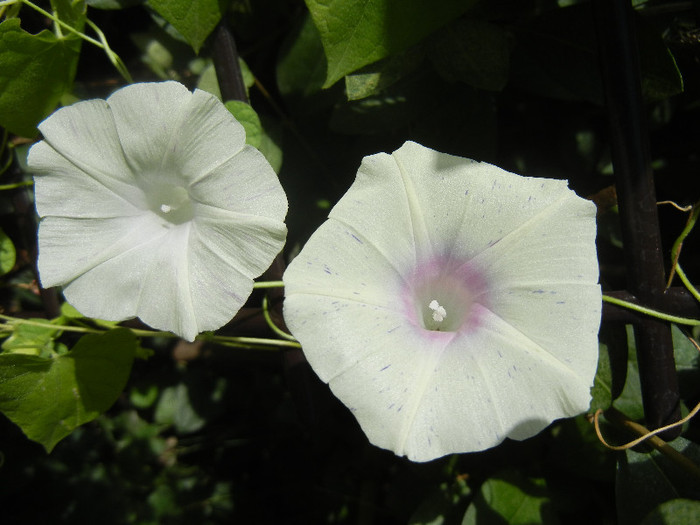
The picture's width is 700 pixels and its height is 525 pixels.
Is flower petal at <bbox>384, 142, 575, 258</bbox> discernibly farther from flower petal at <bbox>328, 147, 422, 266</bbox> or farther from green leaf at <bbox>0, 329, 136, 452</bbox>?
green leaf at <bbox>0, 329, 136, 452</bbox>

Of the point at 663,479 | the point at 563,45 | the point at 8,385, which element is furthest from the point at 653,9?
the point at 8,385

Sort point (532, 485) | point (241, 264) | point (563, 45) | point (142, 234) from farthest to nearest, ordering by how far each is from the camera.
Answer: point (532, 485), point (563, 45), point (142, 234), point (241, 264)

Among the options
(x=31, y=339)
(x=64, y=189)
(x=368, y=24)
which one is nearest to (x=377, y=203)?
(x=368, y=24)

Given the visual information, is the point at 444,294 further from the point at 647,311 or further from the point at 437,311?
the point at 647,311

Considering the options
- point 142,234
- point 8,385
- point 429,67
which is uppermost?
point 429,67

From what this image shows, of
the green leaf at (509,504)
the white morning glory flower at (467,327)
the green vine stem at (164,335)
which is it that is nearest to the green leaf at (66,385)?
the green vine stem at (164,335)

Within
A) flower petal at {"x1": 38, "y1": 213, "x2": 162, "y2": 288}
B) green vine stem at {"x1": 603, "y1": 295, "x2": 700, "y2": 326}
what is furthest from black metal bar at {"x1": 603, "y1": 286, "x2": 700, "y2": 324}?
flower petal at {"x1": 38, "y1": 213, "x2": 162, "y2": 288}

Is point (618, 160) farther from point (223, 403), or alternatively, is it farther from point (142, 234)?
point (223, 403)
